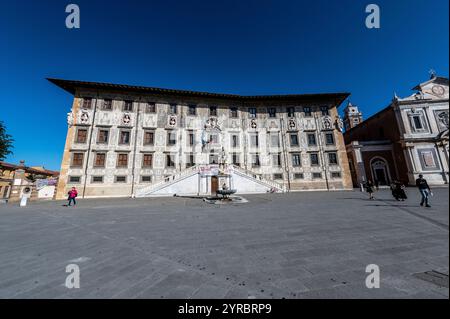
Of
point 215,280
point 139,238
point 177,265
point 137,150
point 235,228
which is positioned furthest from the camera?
point 137,150

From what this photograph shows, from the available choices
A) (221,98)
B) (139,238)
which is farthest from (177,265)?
(221,98)

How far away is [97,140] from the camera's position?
2005 cm

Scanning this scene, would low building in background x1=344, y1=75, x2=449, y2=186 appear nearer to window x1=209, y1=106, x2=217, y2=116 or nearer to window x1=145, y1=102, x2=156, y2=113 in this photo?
window x1=209, y1=106, x2=217, y2=116

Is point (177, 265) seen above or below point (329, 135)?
below

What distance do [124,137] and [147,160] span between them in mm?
3778

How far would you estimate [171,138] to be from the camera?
71.5ft

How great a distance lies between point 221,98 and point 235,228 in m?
21.7

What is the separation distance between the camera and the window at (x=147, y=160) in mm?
20703

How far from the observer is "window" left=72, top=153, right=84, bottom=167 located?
63.2ft

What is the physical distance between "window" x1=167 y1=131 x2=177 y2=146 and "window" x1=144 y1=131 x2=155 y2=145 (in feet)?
5.75

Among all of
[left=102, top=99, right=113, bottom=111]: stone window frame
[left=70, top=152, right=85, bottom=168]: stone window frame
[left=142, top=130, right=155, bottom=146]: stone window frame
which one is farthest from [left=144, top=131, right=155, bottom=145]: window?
[left=70, top=152, right=85, bottom=168]: stone window frame

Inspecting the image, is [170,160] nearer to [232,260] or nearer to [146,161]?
[146,161]

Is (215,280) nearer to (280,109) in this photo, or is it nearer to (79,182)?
(79,182)

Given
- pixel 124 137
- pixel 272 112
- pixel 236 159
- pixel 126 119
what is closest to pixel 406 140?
pixel 236 159
